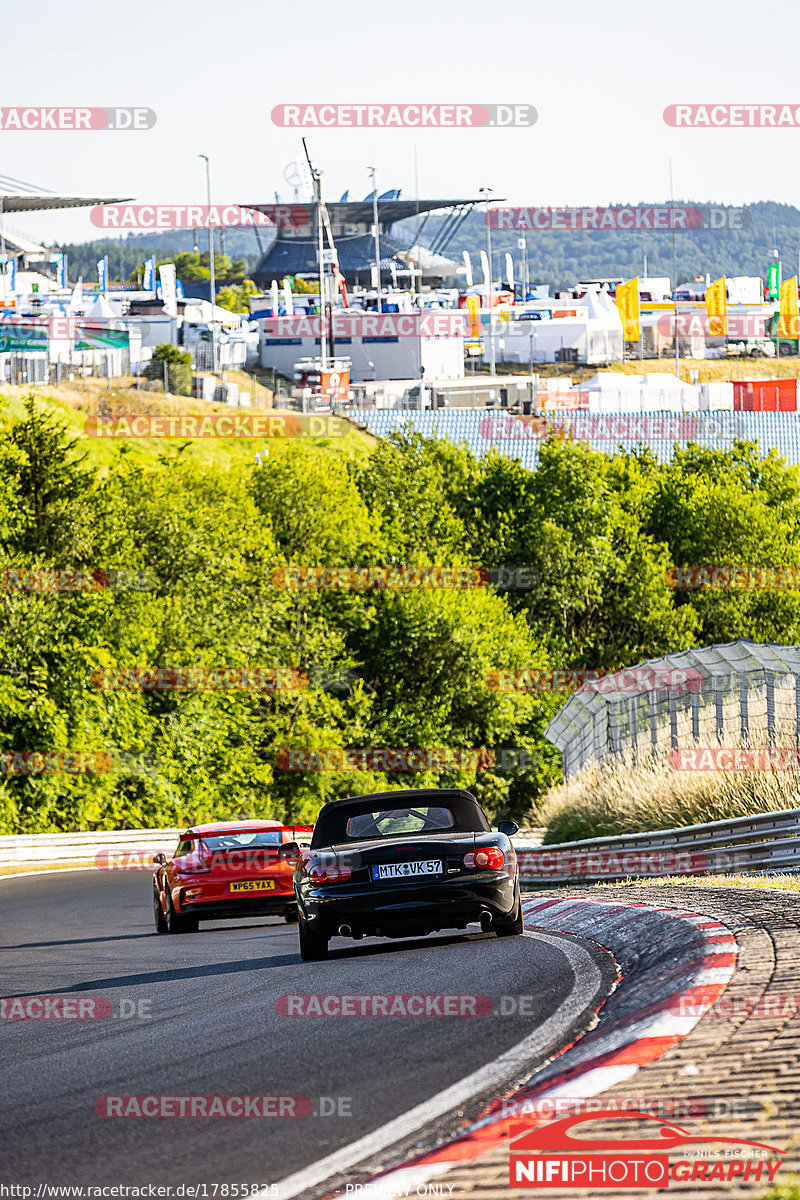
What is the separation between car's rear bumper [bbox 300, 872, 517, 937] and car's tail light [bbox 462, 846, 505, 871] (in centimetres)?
8

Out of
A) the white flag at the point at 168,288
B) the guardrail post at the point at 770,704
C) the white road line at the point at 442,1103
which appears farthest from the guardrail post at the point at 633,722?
the white flag at the point at 168,288

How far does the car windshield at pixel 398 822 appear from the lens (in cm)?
1267

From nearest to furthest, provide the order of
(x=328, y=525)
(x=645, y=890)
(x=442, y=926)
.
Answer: (x=442, y=926) → (x=645, y=890) → (x=328, y=525)

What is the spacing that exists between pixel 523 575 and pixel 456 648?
32.8 feet

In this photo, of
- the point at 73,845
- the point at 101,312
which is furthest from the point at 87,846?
the point at 101,312

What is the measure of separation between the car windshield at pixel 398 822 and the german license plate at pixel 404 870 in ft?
2.14

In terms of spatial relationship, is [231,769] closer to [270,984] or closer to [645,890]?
[645,890]

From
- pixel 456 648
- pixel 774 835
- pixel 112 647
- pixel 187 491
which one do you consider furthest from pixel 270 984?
pixel 187 491

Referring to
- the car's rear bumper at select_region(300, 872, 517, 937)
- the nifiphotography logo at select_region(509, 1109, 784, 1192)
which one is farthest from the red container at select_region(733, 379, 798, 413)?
the nifiphotography logo at select_region(509, 1109, 784, 1192)

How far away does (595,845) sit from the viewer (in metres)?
22.2

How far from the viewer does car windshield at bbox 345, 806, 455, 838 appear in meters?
12.7

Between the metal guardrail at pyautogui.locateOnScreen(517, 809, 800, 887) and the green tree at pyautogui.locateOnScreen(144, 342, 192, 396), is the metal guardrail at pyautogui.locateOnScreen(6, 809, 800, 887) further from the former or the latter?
the green tree at pyautogui.locateOnScreen(144, 342, 192, 396)

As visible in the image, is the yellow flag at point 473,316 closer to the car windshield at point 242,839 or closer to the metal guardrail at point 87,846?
the metal guardrail at point 87,846

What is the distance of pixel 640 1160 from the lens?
4859 millimetres
